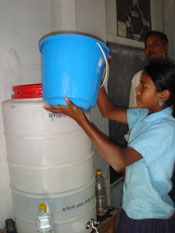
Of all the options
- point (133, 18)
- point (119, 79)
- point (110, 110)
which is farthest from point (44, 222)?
point (133, 18)

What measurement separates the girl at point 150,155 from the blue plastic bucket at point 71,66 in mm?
90

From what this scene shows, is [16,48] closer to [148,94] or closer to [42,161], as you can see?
[42,161]

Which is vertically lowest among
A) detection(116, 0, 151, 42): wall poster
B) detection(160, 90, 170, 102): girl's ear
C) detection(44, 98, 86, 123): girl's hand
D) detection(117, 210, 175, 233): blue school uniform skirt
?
detection(117, 210, 175, 233): blue school uniform skirt

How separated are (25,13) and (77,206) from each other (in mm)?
1166

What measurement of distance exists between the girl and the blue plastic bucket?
0.30ft

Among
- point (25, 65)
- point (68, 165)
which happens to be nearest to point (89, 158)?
point (68, 165)

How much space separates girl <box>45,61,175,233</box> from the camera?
97 cm

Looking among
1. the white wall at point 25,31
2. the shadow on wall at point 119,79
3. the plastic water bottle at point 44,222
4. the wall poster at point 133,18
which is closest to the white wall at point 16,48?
the white wall at point 25,31

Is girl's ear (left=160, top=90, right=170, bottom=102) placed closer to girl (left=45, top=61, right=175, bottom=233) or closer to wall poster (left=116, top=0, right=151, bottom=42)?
girl (left=45, top=61, right=175, bottom=233)

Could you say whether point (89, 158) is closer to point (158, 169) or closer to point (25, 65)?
Answer: point (158, 169)

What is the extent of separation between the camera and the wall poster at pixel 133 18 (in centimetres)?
230

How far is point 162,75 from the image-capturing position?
1014 millimetres

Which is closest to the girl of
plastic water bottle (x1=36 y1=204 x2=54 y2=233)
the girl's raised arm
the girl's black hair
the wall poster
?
the girl's black hair

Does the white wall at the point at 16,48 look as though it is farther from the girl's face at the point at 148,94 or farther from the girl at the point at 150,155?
the girl's face at the point at 148,94
